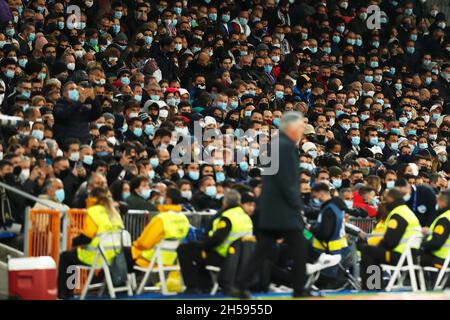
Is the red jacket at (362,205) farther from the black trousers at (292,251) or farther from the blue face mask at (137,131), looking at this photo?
the black trousers at (292,251)

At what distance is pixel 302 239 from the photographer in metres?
14.9

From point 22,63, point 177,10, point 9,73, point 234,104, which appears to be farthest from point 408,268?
point 177,10

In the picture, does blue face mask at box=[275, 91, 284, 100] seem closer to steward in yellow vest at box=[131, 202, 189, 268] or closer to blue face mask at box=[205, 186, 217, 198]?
blue face mask at box=[205, 186, 217, 198]

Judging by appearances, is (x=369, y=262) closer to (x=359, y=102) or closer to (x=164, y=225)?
(x=164, y=225)

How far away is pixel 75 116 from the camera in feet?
65.2

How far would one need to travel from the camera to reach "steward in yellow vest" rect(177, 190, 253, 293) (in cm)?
1662

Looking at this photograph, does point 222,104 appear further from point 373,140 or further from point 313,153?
point 373,140

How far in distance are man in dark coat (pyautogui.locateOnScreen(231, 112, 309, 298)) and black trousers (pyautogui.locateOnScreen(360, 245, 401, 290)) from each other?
3.04 meters

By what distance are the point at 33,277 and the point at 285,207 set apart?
10.4 ft

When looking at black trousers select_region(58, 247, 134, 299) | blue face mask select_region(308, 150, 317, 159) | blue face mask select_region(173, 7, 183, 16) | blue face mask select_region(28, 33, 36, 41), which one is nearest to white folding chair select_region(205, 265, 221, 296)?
black trousers select_region(58, 247, 134, 299)

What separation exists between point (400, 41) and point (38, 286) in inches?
641

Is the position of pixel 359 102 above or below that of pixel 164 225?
above

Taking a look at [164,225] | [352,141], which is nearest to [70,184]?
[164,225]

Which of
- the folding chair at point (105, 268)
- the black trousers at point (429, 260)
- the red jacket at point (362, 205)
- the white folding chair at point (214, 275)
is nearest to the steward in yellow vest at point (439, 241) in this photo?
the black trousers at point (429, 260)
